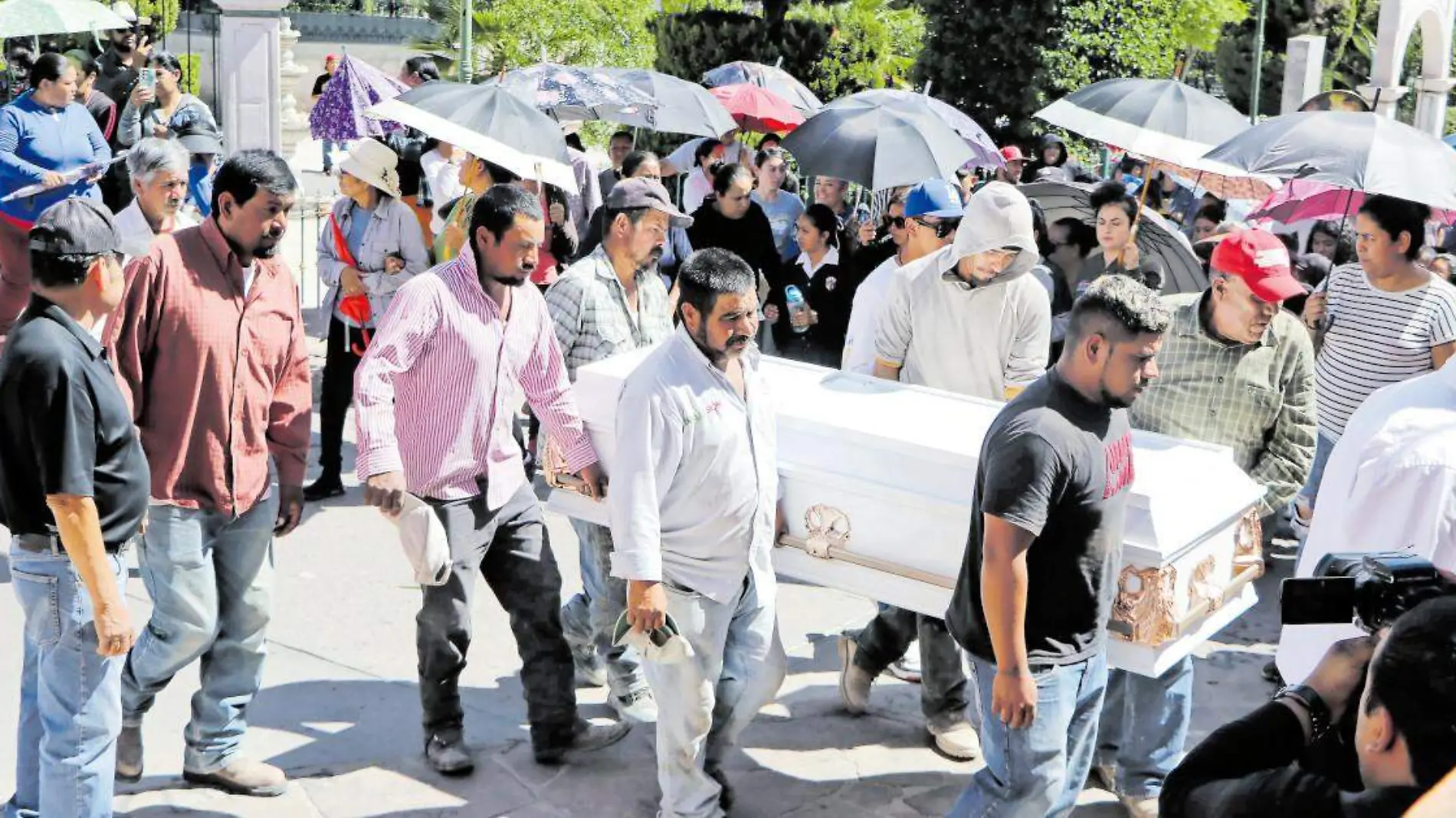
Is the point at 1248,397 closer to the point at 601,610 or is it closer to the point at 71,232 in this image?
the point at 601,610

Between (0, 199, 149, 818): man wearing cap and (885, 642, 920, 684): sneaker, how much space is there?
295 centimetres

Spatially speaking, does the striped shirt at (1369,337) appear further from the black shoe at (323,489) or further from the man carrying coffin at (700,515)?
the black shoe at (323,489)

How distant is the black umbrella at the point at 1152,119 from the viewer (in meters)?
8.73

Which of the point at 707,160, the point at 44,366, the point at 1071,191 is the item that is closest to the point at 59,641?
the point at 44,366

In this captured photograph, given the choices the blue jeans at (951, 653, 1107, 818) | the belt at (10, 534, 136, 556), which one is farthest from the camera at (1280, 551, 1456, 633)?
the belt at (10, 534, 136, 556)

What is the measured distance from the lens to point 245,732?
5.36 metres

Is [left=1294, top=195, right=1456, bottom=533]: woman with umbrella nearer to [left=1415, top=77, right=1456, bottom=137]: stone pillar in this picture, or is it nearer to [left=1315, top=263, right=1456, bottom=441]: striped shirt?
[left=1315, top=263, right=1456, bottom=441]: striped shirt

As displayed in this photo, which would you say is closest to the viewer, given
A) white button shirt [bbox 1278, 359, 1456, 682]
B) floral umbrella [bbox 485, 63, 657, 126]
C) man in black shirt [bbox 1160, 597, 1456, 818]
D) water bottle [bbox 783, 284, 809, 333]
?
man in black shirt [bbox 1160, 597, 1456, 818]

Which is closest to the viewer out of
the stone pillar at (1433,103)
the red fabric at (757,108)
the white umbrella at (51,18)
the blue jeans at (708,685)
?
the blue jeans at (708,685)

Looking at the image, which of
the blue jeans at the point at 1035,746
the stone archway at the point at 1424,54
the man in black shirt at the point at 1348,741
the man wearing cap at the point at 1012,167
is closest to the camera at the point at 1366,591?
the man in black shirt at the point at 1348,741

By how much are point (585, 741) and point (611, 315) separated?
1.49 meters

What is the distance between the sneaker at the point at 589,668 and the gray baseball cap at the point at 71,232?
2.48m

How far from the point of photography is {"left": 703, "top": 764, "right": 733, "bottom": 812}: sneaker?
498 cm

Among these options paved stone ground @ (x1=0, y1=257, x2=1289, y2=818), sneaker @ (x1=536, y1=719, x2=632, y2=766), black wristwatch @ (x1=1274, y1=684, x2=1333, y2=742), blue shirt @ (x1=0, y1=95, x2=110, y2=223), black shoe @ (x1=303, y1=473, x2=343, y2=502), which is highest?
black wristwatch @ (x1=1274, y1=684, x2=1333, y2=742)
